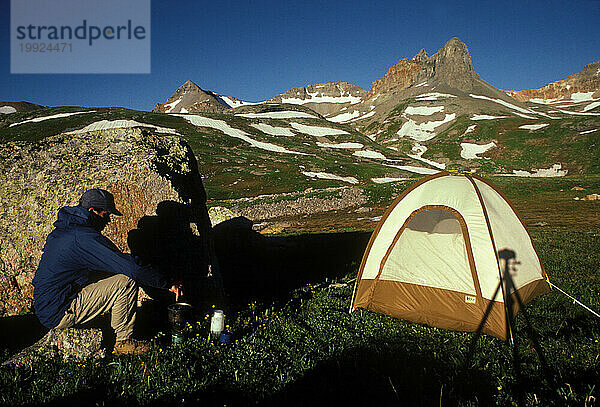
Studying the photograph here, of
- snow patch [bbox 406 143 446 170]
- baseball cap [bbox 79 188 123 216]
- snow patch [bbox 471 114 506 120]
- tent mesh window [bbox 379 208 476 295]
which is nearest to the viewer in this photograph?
baseball cap [bbox 79 188 123 216]

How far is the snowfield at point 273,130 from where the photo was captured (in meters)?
121

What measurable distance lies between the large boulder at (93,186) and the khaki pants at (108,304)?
202 centimetres

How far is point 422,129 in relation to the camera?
473ft

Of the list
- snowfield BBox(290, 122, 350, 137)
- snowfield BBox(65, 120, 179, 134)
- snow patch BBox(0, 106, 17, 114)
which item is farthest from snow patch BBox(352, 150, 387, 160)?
snow patch BBox(0, 106, 17, 114)

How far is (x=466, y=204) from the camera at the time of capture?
900cm

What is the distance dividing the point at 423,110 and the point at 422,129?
2030 cm

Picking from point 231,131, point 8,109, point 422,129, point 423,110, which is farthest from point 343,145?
point 8,109

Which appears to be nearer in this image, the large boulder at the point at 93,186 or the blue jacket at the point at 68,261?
the blue jacket at the point at 68,261

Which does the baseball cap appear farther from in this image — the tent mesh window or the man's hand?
the tent mesh window

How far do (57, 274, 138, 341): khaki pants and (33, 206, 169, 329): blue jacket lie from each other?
0.67ft

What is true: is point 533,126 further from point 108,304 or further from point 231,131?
point 108,304

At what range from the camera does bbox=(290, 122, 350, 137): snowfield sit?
423ft

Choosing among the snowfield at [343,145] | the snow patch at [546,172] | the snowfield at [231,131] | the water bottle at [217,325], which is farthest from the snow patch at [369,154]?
the water bottle at [217,325]

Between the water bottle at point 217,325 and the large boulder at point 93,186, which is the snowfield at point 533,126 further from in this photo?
the water bottle at point 217,325
